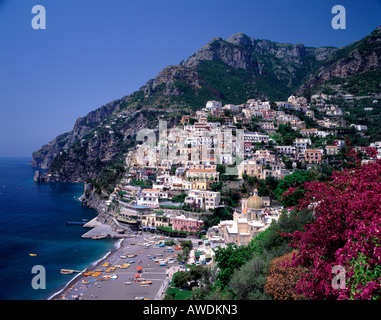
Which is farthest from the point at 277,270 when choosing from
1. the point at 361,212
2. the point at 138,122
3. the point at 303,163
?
the point at 138,122

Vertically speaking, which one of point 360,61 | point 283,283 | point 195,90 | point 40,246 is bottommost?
point 40,246

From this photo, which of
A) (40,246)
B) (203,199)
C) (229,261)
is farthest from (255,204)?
(40,246)

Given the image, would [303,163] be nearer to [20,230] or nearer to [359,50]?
[20,230]

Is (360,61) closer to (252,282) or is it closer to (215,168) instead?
(215,168)

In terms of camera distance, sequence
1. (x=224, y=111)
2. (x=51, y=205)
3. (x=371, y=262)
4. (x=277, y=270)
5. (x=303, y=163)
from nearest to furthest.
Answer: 1. (x=371, y=262)
2. (x=277, y=270)
3. (x=303, y=163)
4. (x=51, y=205)
5. (x=224, y=111)

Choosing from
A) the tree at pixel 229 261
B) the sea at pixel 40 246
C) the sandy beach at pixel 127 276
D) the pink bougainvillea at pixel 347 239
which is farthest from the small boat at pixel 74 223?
the pink bougainvillea at pixel 347 239

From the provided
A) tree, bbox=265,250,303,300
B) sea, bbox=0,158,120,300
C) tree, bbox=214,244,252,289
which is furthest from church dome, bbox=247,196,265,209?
tree, bbox=265,250,303,300
